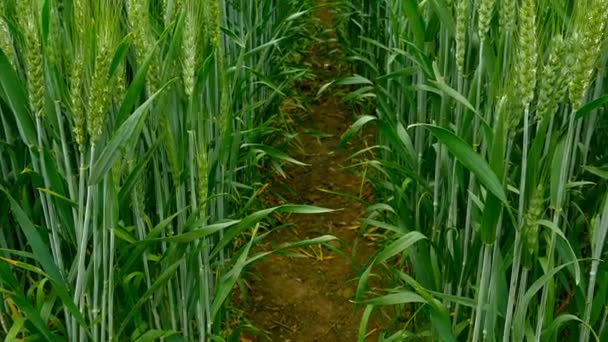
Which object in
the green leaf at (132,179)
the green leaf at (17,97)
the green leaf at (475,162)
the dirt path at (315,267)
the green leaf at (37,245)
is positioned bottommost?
the dirt path at (315,267)

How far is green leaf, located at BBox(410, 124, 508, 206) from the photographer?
4.25 ft

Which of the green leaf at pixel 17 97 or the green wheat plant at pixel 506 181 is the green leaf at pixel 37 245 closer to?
the green leaf at pixel 17 97

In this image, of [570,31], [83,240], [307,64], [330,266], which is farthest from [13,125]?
[307,64]

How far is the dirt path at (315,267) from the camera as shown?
94.8 inches

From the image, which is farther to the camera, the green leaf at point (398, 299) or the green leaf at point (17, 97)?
the green leaf at point (398, 299)

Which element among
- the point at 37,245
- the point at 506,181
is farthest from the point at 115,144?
the point at 506,181

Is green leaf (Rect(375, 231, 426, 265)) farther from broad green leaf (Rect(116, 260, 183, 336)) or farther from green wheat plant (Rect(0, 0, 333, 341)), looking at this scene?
broad green leaf (Rect(116, 260, 183, 336))

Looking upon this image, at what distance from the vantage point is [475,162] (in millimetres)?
1310

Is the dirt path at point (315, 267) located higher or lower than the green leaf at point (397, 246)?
lower

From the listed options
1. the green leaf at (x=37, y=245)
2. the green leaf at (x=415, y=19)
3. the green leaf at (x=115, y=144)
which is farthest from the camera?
the green leaf at (x=415, y=19)

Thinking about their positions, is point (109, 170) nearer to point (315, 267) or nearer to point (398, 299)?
point (398, 299)

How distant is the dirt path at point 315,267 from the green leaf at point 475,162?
67 cm

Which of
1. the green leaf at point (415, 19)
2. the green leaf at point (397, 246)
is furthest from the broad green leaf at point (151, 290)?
the green leaf at point (415, 19)

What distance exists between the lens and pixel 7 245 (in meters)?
1.67
